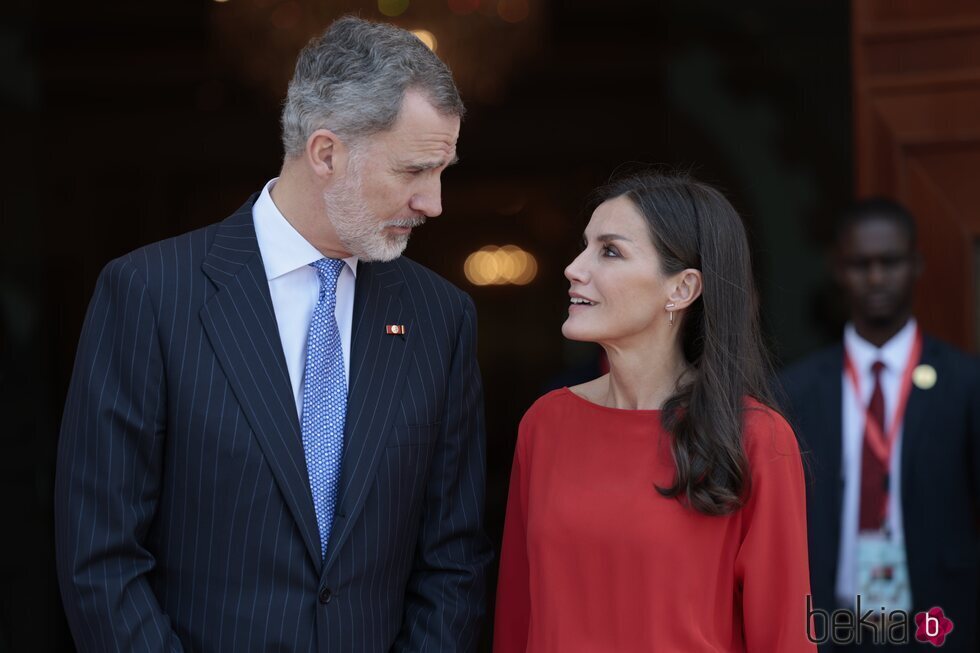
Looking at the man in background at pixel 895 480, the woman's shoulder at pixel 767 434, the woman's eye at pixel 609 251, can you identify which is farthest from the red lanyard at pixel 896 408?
the woman's eye at pixel 609 251

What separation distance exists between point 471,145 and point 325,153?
533 cm

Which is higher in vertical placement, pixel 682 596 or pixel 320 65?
pixel 320 65

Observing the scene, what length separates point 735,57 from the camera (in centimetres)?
522

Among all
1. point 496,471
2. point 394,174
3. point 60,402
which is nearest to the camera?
point 394,174

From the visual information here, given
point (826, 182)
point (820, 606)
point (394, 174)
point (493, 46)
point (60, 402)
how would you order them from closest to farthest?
point (394, 174) < point (820, 606) < point (826, 182) < point (60, 402) < point (493, 46)

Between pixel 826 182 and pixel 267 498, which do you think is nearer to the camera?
pixel 267 498

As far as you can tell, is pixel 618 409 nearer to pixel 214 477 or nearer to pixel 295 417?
pixel 295 417

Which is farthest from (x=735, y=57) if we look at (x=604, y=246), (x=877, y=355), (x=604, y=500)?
(x=604, y=500)

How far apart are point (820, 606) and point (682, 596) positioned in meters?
1.74

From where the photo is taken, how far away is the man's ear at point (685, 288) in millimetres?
2490

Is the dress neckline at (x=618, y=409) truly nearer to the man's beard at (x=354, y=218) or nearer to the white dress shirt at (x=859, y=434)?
the man's beard at (x=354, y=218)

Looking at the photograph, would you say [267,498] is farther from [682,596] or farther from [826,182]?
[826,182]

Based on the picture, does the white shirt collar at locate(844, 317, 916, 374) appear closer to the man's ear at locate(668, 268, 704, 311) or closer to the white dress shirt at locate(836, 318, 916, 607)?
the white dress shirt at locate(836, 318, 916, 607)

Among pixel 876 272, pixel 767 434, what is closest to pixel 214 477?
pixel 767 434
